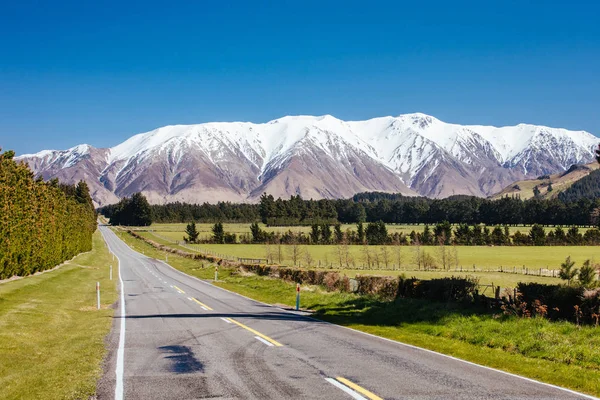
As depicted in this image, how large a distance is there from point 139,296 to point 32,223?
14.0 metres

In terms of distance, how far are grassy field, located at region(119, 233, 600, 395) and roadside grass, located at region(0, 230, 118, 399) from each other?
10600 millimetres

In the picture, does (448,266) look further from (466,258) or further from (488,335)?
(488,335)

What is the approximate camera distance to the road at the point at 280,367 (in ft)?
35.3

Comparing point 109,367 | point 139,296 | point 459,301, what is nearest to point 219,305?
point 139,296

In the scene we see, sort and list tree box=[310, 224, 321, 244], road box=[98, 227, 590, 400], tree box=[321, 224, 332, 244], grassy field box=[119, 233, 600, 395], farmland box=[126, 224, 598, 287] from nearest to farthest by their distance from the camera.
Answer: road box=[98, 227, 590, 400], grassy field box=[119, 233, 600, 395], farmland box=[126, 224, 598, 287], tree box=[310, 224, 321, 244], tree box=[321, 224, 332, 244]

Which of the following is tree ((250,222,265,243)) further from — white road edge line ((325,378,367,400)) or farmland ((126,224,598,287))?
white road edge line ((325,378,367,400))

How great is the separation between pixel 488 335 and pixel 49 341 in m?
15.4

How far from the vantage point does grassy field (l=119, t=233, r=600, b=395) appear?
14.0 metres

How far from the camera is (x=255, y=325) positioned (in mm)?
21594

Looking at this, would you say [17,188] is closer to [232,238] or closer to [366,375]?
[366,375]

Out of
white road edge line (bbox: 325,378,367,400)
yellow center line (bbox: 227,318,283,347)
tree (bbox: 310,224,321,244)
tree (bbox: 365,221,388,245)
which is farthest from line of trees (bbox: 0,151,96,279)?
tree (bbox: 365,221,388,245)

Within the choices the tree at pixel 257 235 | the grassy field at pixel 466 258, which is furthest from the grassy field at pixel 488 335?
the tree at pixel 257 235

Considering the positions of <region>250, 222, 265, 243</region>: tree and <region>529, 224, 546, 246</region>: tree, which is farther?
<region>250, 222, 265, 243</region>: tree

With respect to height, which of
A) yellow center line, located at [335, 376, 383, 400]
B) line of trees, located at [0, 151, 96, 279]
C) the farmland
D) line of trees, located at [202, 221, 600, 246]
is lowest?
the farmland
